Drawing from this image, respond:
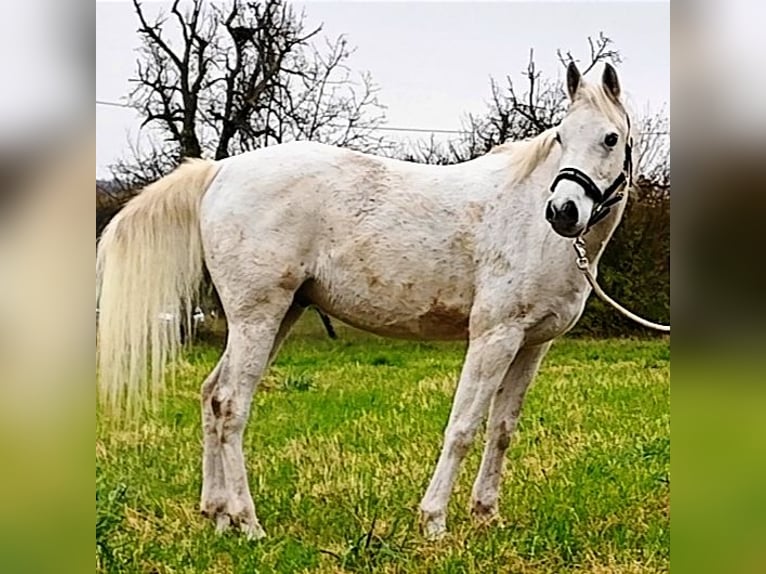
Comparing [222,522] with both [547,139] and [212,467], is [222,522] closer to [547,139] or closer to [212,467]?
[212,467]

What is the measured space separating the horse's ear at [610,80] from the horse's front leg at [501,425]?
828 millimetres

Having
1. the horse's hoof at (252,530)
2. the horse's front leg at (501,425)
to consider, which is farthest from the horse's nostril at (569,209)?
the horse's hoof at (252,530)

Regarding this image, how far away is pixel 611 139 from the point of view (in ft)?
7.24

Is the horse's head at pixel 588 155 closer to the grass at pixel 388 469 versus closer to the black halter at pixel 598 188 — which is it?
the black halter at pixel 598 188

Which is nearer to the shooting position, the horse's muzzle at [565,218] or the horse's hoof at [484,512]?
the horse's muzzle at [565,218]

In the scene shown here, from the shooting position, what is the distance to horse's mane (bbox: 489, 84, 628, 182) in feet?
7.24

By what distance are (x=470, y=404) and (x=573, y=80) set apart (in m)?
0.97

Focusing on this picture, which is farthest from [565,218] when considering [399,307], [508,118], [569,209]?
[508,118]

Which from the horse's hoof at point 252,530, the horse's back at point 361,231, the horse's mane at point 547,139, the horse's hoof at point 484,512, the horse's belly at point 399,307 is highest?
the horse's mane at point 547,139

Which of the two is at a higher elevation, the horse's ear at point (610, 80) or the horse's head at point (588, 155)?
the horse's ear at point (610, 80)

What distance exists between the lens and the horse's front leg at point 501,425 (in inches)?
104

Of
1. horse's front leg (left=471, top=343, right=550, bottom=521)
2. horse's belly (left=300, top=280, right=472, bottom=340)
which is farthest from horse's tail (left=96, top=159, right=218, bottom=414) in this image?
horse's front leg (left=471, top=343, right=550, bottom=521)
